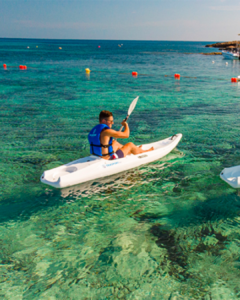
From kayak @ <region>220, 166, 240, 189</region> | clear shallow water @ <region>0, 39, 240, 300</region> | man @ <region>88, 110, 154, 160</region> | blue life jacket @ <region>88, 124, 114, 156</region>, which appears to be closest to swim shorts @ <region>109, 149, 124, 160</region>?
man @ <region>88, 110, 154, 160</region>

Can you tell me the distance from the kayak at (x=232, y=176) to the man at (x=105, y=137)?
2522 mm

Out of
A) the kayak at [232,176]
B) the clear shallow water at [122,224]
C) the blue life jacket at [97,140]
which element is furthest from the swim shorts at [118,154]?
the kayak at [232,176]

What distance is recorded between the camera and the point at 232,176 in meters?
6.28

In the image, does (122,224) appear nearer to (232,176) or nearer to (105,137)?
(105,137)

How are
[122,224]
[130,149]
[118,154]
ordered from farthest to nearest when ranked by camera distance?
[130,149] < [118,154] < [122,224]

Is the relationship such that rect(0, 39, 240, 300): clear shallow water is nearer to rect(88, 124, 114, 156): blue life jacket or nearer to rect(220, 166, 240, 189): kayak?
rect(220, 166, 240, 189): kayak

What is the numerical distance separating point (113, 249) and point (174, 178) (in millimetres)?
3065

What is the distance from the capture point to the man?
6.40 metres

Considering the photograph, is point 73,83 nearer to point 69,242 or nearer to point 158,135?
point 158,135

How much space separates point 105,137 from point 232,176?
3111 mm

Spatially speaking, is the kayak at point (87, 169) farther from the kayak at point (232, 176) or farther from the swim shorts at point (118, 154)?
the kayak at point (232, 176)

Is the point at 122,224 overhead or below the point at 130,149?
below

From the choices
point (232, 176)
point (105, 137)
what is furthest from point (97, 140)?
point (232, 176)

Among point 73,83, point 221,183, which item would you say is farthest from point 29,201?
point 73,83
